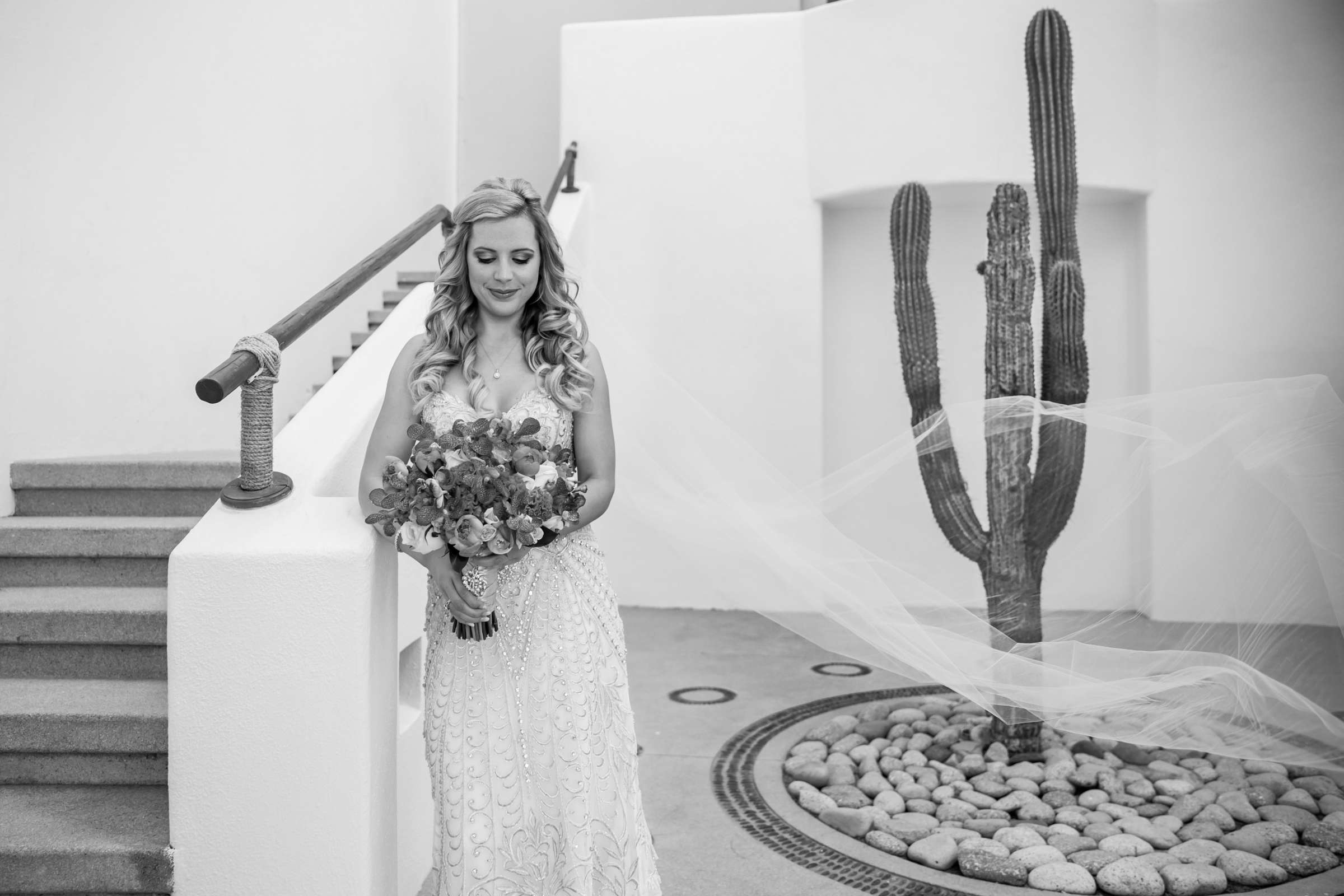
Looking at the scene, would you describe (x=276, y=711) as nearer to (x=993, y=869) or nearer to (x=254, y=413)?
(x=254, y=413)

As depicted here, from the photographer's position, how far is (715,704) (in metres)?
5.00

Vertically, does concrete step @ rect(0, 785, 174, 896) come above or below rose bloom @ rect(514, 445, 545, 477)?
below

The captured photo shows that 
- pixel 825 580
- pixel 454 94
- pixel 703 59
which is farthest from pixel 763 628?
pixel 454 94

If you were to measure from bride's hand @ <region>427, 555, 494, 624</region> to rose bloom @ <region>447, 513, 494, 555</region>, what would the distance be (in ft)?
0.44

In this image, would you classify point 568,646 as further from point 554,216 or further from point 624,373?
point 554,216

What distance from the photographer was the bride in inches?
88.9

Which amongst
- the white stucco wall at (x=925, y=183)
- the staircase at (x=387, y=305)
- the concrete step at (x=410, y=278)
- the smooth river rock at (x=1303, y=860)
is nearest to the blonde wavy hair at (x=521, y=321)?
the smooth river rock at (x=1303, y=860)

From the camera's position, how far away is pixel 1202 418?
3.67 metres

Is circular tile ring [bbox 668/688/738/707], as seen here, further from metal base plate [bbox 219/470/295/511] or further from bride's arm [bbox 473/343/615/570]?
metal base plate [bbox 219/470/295/511]

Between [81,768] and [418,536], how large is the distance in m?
1.46

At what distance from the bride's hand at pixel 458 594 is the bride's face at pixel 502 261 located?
1.91 feet

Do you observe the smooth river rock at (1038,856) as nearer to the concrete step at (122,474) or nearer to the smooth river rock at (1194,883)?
the smooth river rock at (1194,883)

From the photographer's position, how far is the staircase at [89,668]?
246cm

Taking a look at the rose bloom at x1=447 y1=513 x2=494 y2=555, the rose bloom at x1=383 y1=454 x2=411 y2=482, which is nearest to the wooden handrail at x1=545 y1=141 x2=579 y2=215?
the rose bloom at x1=383 y1=454 x2=411 y2=482
